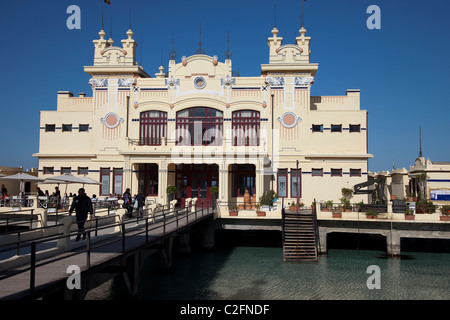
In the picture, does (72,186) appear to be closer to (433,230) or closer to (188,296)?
(188,296)

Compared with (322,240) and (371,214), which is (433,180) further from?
(322,240)

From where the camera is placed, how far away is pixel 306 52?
31.4m

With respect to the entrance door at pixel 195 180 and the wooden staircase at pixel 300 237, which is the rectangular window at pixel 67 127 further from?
the wooden staircase at pixel 300 237

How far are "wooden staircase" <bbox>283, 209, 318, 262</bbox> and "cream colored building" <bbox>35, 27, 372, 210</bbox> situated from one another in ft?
19.1

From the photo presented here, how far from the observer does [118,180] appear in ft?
103

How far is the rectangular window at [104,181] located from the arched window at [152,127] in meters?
3.80

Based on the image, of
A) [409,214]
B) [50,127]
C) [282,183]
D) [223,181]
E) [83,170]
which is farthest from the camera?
[50,127]

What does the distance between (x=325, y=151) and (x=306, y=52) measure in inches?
319

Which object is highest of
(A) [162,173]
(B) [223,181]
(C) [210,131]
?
(C) [210,131]

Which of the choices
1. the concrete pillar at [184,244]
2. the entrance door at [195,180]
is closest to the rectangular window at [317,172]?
the entrance door at [195,180]

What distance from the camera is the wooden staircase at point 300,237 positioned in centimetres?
2148

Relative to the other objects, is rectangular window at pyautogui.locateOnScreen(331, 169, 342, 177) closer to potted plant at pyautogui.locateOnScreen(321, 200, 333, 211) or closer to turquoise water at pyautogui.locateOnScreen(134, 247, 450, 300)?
potted plant at pyautogui.locateOnScreen(321, 200, 333, 211)

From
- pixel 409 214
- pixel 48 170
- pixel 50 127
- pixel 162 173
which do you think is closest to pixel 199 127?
pixel 162 173

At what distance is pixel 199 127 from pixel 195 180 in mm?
4280
